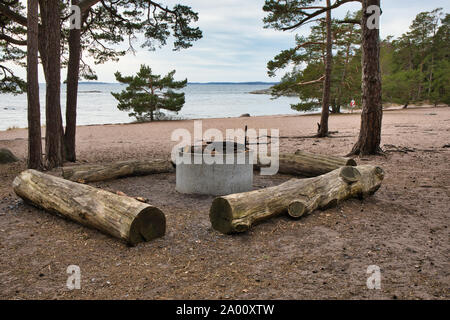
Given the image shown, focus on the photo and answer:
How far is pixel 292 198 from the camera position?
4.81m

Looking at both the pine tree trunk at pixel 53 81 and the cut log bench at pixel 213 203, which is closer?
the cut log bench at pixel 213 203

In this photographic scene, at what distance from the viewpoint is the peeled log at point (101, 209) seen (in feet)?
13.2

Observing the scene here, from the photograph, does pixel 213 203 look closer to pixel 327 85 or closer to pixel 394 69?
pixel 327 85

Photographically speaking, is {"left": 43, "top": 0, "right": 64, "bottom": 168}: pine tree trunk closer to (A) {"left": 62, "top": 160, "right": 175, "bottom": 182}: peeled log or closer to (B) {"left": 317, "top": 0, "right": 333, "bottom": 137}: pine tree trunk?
(A) {"left": 62, "top": 160, "right": 175, "bottom": 182}: peeled log

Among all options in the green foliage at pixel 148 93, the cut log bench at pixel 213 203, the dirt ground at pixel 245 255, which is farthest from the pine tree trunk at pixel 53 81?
the green foliage at pixel 148 93

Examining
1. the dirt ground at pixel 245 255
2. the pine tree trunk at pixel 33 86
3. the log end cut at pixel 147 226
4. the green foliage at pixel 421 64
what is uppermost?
the green foliage at pixel 421 64

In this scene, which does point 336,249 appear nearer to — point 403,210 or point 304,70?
point 403,210

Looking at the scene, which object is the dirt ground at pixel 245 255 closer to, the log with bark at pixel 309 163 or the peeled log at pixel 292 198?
the peeled log at pixel 292 198

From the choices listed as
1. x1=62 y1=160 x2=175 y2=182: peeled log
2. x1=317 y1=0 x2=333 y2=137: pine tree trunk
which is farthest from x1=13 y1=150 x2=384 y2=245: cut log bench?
x1=317 y1=0 x2=333 y2=137: pine tree trunk

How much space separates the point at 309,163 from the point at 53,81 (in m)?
5.79

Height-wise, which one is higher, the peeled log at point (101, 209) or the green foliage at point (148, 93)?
the green foliage at point (148, 93)

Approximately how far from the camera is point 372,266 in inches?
136

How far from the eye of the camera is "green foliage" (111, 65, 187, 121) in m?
25.9

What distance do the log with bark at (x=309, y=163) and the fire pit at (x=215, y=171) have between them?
5.31 feet
